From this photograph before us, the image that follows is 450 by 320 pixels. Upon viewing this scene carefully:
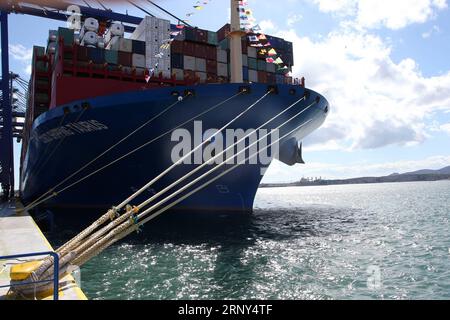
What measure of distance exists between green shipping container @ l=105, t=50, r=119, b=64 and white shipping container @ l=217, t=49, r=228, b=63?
798 cm

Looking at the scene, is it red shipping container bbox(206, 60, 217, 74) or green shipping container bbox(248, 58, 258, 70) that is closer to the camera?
red shipping container bbox(206, 60, 217, 74)

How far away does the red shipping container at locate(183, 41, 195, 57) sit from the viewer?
27.3 m

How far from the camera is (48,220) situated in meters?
18.9

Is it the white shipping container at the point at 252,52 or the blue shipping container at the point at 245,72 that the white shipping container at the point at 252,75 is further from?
the white shipping container at the point at 252,52

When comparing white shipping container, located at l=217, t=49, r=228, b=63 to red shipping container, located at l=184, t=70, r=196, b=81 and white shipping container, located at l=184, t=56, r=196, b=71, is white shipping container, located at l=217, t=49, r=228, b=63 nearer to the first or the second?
white shipping container, located at l=184, t=56, r=196, b=71

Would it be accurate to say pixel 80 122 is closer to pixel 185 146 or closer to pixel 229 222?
pixel 185 146

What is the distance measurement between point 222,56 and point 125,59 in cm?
781

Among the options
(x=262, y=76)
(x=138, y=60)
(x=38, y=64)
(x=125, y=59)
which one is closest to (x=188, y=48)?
(x=138, y=60)

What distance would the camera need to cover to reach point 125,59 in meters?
24.9

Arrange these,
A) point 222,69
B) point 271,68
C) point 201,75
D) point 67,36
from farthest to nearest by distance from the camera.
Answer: point 271,68, point 222,69, point 67,36, point 201,75

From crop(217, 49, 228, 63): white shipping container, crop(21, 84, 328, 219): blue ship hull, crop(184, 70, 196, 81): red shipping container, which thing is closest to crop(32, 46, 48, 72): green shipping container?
crop(21, 84, 328, 219): blue ship hull

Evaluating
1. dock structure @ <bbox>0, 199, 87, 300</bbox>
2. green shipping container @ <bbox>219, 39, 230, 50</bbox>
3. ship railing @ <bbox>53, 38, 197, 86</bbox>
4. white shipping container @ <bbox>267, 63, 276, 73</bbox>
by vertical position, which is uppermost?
green shipping container @ <bbox>219, 39, 230, 50</bbox>

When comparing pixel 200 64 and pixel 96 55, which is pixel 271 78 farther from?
pixel 96 55
